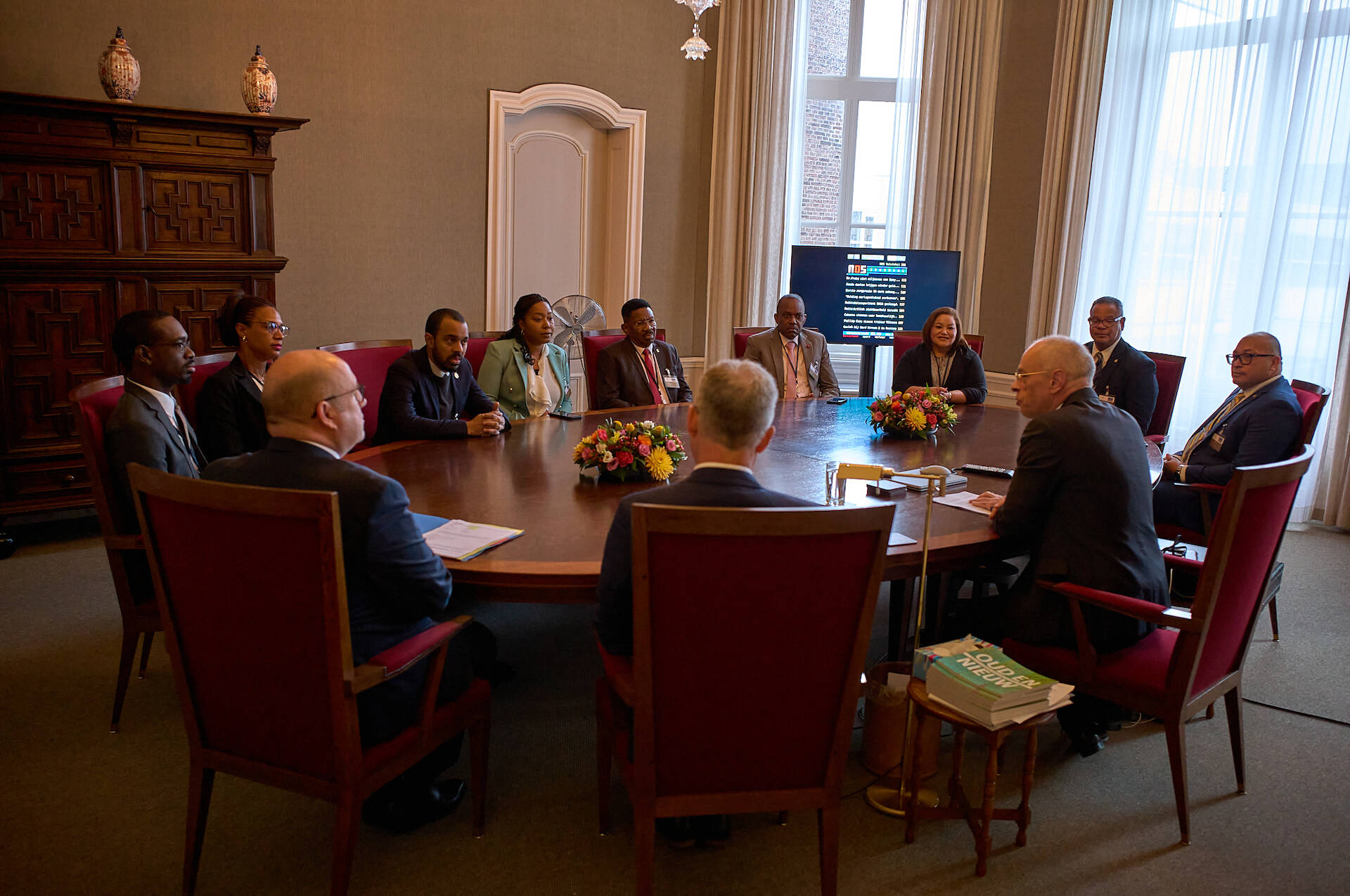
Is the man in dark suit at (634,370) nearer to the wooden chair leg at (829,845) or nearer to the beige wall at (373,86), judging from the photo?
the beige wall at (373,86)

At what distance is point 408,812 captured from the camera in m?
2.54

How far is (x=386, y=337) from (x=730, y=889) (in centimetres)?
467

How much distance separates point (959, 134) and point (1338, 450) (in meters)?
3.09

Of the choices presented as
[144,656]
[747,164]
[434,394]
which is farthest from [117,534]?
[747,164]

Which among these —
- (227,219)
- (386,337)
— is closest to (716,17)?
(386,337)

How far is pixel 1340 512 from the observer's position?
5.74 metres

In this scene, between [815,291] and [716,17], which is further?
[716,17]

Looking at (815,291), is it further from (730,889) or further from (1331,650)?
(730,889)

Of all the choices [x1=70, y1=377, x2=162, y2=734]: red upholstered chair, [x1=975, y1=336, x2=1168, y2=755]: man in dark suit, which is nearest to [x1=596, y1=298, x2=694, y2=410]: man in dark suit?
[x1=70, y1=377, x2=162, y2=734]: red upholstered chair

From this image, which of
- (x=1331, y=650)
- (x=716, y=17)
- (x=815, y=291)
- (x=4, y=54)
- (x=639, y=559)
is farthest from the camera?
(x=716, y=17)

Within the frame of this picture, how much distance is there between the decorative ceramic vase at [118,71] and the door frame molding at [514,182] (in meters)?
2.29

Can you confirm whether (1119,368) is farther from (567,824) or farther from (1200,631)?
(567,824)

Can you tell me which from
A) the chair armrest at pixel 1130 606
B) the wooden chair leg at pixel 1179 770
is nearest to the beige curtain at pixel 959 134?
the chair armrest at pixel 1130 606

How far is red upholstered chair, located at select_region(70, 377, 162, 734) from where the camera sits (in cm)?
285
